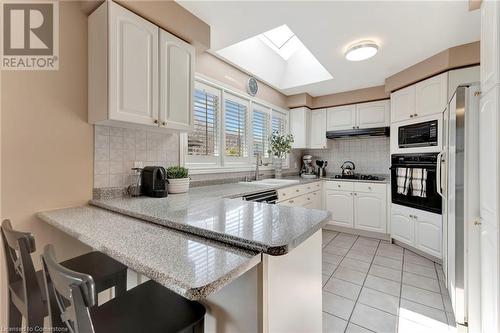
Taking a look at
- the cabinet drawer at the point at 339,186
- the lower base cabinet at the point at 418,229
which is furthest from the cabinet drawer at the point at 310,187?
the lower base cabinet at the point at 418,229

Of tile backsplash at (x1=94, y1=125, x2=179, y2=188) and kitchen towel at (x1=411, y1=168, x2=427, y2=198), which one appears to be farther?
kitchen towel at (x1=411, y1=168, x2=427, y2=198)

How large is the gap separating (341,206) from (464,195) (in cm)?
242

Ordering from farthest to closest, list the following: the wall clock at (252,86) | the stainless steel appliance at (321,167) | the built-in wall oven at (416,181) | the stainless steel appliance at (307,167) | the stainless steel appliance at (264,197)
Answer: the stainless steel appliance at (307,167)
the stainless steel appliance at (321,167)
the wall clock at (252,86)
the built-in wall oven at (416,181)
the stainless steel appliance at (264,197)

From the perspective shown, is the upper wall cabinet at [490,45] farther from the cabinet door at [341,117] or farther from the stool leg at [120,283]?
the cabinet door at [341,117]

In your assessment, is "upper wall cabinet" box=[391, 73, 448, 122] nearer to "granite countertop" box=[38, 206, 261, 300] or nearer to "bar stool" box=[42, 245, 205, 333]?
"granite countertop" box=[38, 206, 261, 300]

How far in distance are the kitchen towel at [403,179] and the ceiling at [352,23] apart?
141 cm

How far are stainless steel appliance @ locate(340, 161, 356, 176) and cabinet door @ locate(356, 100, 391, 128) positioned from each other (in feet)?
2.44

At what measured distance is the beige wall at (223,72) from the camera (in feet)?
8.29

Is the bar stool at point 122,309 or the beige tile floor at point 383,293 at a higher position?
the bar stool at point 122,309

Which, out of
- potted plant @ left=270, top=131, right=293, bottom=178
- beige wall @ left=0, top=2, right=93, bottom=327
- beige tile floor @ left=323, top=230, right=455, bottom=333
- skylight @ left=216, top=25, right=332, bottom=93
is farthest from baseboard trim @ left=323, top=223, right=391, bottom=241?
beige wall @ left=0, top=2, right=93, bottom=327

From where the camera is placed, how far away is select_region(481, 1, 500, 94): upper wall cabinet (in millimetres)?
1034

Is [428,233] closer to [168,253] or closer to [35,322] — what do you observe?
[168,253]

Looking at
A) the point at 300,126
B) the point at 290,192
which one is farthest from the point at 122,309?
the point at 300,126

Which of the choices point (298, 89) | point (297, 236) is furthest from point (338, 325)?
point (298, 89)
